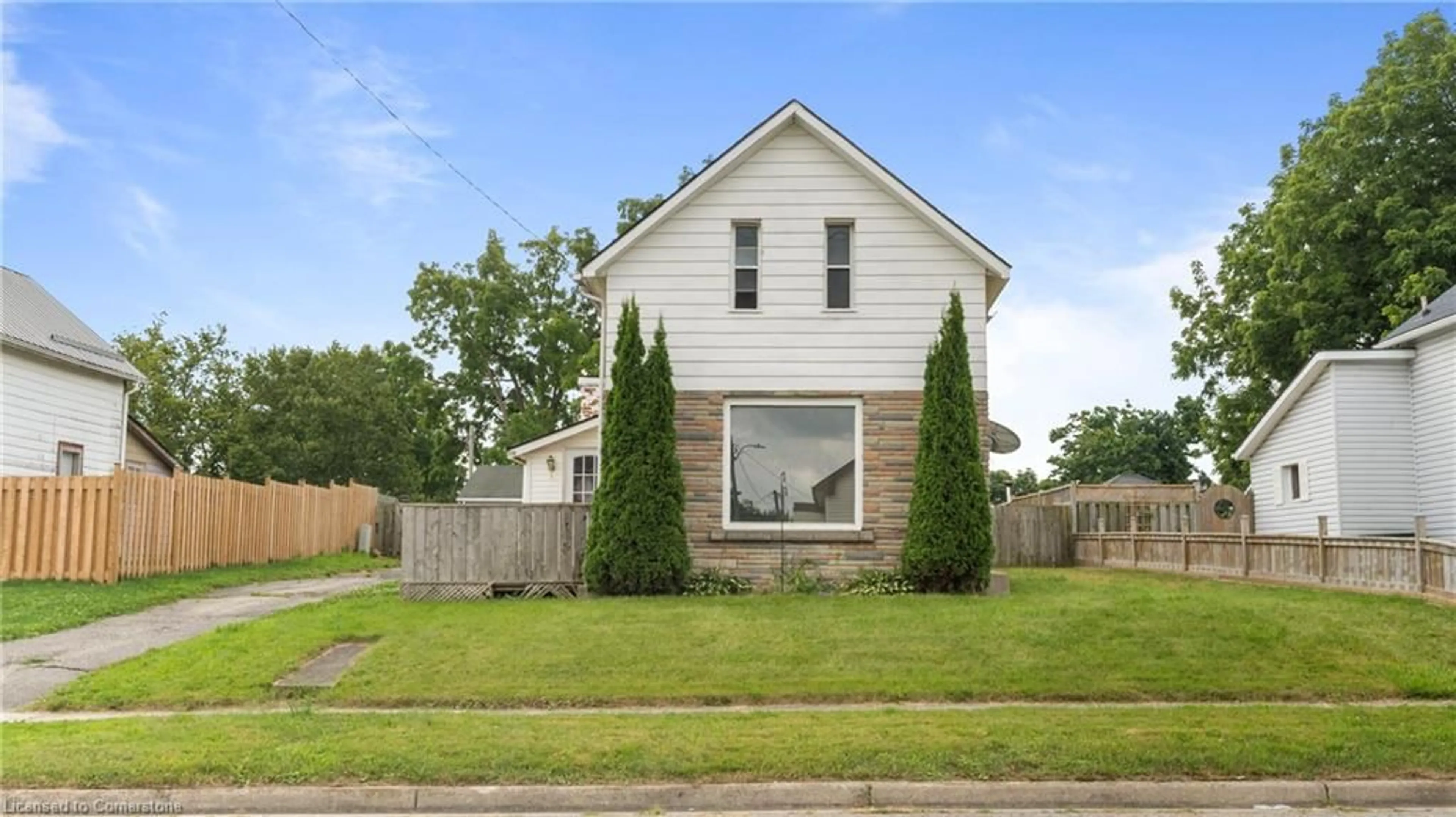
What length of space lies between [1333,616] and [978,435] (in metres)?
5.22

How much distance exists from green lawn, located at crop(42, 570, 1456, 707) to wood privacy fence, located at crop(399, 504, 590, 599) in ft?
4.29

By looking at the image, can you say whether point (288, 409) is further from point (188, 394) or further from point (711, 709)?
point (711, 709)

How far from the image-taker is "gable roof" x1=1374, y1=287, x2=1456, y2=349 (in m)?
22.9

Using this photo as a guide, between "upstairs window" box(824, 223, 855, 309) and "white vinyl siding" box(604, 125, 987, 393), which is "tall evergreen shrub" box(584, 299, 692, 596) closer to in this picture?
"white vinyl siding" box(604, 125, 987, 393)

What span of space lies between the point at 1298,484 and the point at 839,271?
15.1m

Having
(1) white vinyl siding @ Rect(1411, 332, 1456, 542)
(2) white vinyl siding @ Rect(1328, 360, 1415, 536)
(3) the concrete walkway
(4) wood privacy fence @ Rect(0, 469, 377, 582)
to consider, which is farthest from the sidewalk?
(2) white vinyl siding @ Rect(1328, 360, 1415, 536)

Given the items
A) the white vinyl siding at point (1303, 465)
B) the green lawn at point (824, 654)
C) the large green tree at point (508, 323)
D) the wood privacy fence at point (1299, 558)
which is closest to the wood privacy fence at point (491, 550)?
the green lawn at point (824, 654)

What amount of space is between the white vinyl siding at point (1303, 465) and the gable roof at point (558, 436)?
51.1 feet

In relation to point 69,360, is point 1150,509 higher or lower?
lower

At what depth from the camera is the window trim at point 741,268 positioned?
18391mm

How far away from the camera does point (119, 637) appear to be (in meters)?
14.9

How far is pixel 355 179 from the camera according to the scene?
A: 21125 millimetres

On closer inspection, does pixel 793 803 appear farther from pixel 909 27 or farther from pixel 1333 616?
pixel 909 27

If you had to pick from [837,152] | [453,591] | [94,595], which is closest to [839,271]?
[837,152]
